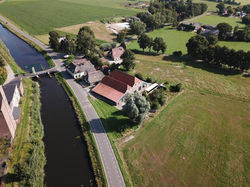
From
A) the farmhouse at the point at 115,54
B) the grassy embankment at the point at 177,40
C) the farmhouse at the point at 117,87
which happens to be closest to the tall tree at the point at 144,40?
the grassy embankment at the point at 177,40

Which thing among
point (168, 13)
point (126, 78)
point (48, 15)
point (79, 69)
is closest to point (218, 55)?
point (126, 78)

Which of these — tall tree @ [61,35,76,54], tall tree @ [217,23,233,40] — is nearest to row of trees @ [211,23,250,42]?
tall tree @ [217,23,233,40]

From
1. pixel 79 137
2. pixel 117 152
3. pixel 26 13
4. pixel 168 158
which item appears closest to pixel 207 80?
pixel 168 158

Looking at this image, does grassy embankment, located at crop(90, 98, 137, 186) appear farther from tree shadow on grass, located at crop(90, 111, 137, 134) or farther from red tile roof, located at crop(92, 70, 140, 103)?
red tile roof, located at crop(92, 70, 140, 103)

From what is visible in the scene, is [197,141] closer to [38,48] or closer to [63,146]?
[63,146]

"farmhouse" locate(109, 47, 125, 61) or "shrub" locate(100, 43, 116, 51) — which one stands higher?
"shrub" locate(100, 43, 116, 51)

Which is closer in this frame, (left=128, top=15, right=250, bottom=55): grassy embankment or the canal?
the canal
